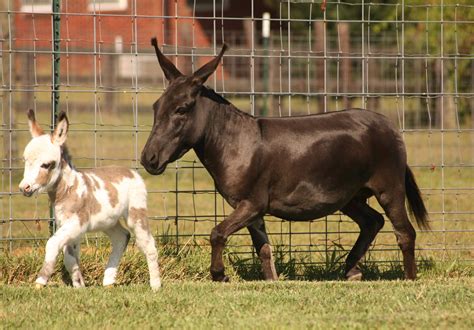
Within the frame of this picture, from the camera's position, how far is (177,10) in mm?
8961

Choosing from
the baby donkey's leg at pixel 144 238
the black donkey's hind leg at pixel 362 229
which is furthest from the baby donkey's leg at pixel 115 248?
the black donkey's hind leg at pixel 362 229

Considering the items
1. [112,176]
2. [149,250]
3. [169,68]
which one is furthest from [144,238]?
[169,68]

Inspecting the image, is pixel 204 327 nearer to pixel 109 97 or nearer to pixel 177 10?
pixel 177 10

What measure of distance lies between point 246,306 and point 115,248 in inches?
56.1

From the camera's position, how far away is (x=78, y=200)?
7227 mm

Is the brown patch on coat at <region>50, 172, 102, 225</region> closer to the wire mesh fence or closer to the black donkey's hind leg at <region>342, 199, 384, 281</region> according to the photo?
the wire mesh fence

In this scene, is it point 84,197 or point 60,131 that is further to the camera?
point 84,197

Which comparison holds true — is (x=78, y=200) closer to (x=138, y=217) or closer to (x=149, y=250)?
(x=138, y=217)

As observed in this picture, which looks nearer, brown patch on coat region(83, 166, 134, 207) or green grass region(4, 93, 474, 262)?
brown patch on coat region(83, 166, 134, 207)

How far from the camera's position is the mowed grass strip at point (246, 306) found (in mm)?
6141

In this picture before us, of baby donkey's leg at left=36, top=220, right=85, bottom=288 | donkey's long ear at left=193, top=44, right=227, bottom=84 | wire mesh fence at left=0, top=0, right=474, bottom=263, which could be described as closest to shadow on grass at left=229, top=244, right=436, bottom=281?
wire mesh fence at left=0, top=0, right=474, bottom=263

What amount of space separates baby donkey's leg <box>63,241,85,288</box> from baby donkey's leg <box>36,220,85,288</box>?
0.90 feet

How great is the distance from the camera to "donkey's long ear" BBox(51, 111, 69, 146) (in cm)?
708

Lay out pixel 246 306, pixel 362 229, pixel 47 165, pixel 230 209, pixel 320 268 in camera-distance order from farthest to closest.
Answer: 1. pixel 230 209
2. pixel 320 268
3. pixel 362 229
4. pixel 47 165
5. pixel 246 306
